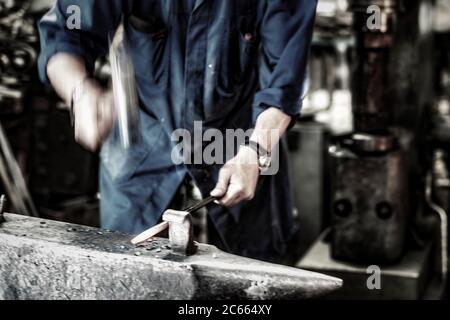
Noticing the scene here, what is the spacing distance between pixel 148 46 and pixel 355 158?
1.15 m

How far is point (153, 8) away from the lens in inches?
63.4

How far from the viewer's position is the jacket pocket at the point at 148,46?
160cm

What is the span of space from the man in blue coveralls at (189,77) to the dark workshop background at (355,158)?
71 centimetres

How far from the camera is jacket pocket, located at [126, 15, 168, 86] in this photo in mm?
1604

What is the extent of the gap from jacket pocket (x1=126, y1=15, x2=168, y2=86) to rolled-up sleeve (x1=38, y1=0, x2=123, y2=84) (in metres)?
0.08

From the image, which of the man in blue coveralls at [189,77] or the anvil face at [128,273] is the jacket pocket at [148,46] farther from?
the anvil face at [128,273]

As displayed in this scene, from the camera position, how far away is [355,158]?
8.17ft

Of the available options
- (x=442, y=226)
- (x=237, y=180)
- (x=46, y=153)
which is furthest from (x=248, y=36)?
(x=46, y=153)

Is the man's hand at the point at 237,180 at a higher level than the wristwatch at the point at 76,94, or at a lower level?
lower
